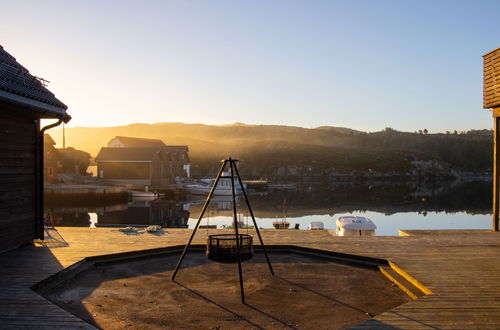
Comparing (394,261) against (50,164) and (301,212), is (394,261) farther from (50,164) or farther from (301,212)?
(50,164)

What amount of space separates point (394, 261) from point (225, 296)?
4132 millimetres

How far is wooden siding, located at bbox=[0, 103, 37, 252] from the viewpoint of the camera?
10.4 m

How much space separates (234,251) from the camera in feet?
26.9

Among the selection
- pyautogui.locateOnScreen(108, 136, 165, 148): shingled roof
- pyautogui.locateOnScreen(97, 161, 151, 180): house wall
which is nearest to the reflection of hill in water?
pyautogui.locateOnScreen(97, 161, 151, 180): house wall

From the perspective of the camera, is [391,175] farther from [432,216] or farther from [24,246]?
[24,246]

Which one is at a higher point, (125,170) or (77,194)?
(125,170)

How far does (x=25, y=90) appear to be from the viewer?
32.7ft

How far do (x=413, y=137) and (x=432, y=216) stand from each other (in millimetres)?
155450

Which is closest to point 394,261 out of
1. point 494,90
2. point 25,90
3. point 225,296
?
point 225,296

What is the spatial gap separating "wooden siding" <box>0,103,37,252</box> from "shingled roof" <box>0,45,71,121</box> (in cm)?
73

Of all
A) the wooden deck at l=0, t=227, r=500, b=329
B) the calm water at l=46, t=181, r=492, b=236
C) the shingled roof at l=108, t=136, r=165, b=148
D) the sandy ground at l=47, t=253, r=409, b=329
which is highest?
the shingled roof at l=108, t=136, r=165, b=148

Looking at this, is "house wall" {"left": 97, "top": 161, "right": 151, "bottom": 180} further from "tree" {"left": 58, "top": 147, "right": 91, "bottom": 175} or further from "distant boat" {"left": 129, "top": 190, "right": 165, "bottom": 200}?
"tree" {"left": 58, "top": 147, "right": 91, "bottom": 175}

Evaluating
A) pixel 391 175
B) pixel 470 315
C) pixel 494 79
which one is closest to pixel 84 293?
pixel 470 315

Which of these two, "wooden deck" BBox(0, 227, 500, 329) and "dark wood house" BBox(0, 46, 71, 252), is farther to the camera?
"dark wood house" BBox(0, 46, 71, 252)
